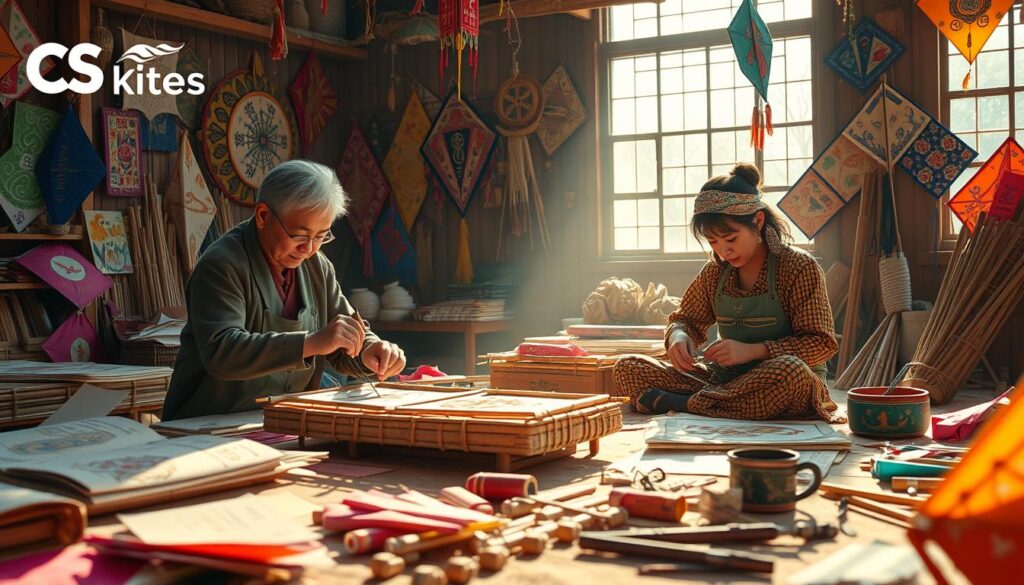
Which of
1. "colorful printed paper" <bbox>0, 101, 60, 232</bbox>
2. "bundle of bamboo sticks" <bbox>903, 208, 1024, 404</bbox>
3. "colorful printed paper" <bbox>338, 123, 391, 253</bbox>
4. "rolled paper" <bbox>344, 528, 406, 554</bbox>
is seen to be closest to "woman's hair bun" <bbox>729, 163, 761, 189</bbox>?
"bundle of bamboo sticks" <bbox>903, 208, 1024, 404</bbox>

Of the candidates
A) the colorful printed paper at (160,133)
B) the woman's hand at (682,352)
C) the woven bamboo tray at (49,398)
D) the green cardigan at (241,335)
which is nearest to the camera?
the green cardigan at (241,335)

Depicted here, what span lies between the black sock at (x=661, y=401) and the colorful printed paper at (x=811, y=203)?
10.9ft

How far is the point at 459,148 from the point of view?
8.01 metres

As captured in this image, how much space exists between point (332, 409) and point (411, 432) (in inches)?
11.5

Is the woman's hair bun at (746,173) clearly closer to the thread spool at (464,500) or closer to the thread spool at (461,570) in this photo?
the thread spool at (464,500)

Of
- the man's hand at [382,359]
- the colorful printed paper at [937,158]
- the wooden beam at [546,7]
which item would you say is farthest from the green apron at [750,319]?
the wooden beam at [546,7]

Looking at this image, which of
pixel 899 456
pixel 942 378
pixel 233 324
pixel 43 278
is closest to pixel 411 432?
pixel 233 324

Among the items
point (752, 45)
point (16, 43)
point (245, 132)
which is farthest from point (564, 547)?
point (245, 132)

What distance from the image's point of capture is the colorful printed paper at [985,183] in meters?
6.16

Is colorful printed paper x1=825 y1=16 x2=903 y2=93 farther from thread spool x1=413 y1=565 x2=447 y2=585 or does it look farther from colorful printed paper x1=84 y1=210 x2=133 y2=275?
thread spool x1=413 y1=565 x2=447 y2=585

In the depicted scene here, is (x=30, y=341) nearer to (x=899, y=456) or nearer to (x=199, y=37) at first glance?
(x=199, y=37)

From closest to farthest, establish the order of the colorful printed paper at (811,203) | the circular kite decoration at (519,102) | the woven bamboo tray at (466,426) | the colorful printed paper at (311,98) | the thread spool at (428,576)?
1. the thread spool at (428,576)
2. the woven bamboo tray at (466,426)
3. the colorful printed paper at (811,203)
4. the circular kite decoration at (519,102)
5. the colorful printed paper at (311,98)

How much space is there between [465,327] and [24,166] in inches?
126

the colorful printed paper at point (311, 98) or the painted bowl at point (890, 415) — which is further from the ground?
the colorful printed paper at point (311, 98)
